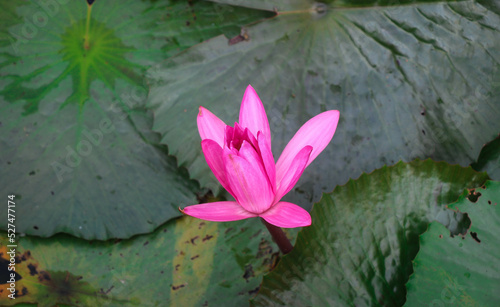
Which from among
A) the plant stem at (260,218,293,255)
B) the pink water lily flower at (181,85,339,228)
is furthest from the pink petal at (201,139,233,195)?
the plant stem at (260,218,293,255)

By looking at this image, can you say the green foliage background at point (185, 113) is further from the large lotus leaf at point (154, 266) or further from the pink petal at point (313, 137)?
the pink petal at point (313, 137)

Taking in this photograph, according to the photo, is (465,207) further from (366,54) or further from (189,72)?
(189,72)

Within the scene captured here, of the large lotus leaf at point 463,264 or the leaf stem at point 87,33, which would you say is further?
the leaf stem at point 87,33

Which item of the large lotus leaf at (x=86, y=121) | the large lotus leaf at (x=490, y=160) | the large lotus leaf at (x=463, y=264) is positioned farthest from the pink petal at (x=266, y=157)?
the large lotus leaf at (x=490, y=160)

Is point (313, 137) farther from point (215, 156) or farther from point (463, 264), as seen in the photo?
point (463, 264)

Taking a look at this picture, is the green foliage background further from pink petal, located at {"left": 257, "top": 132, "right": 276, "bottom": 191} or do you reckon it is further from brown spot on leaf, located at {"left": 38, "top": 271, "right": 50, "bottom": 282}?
pink petal, located at {"left": 257, "top": 132, "right": 276, "bottom": 191}

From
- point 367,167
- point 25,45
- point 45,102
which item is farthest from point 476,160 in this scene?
point 25,45
